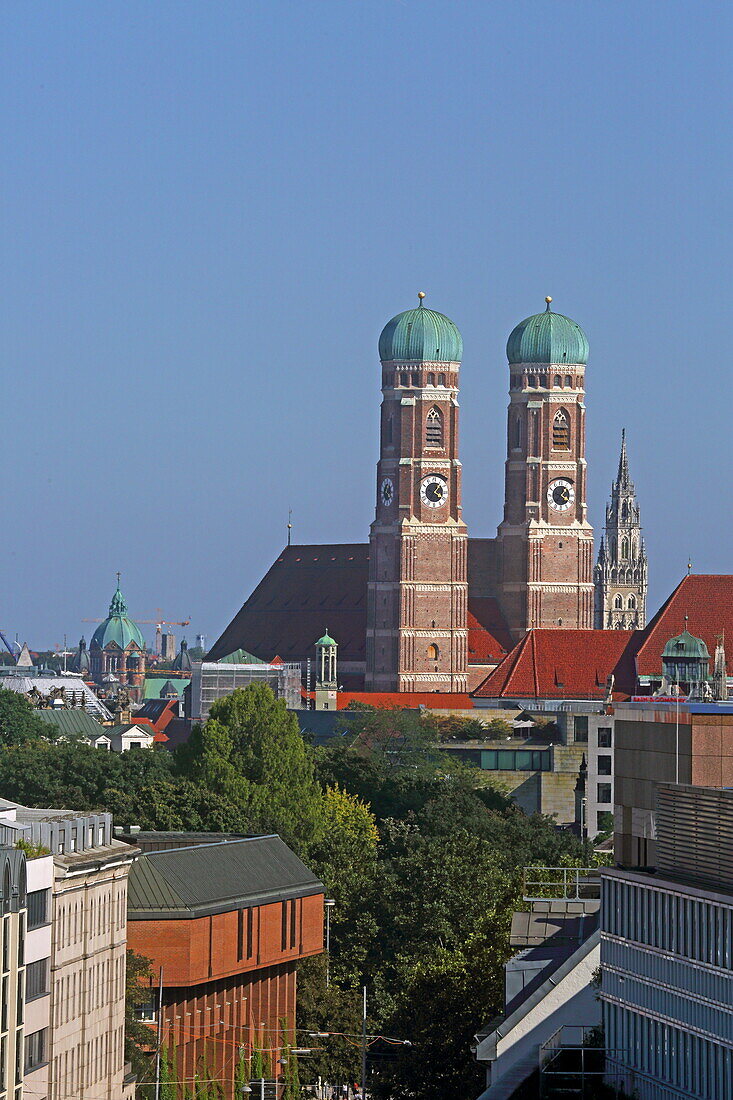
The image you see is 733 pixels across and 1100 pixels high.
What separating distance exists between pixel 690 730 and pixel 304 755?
9446cm

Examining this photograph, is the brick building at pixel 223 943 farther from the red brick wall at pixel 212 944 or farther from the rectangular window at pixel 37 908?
the rectangular window at pixel 37 908

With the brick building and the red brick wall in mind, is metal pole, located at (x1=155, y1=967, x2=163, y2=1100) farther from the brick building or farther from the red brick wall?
the red brick wall

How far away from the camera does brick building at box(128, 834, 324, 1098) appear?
91438mm

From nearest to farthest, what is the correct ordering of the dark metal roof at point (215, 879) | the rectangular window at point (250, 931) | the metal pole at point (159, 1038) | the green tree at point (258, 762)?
the metal pole at point (159, 1038)
the dark metal roof at point (215, 879)
the rectangular window at point (250, 931)
the green tree at point (258, 762)

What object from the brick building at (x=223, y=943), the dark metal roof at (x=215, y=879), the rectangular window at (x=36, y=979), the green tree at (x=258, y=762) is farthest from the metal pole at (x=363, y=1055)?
the green tree at (x=258, y=762)

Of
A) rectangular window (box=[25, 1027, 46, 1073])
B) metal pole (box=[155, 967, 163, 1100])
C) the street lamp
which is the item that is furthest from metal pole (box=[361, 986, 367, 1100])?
rectangular window (box=[25, 1027, 46, 1073])

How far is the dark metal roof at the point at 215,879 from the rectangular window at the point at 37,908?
737 inches

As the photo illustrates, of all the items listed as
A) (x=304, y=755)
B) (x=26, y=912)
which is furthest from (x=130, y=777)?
(x=26, y=912)

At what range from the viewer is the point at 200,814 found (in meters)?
130

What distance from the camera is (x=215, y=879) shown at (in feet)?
322

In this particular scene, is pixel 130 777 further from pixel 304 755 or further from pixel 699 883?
pixel 699 883

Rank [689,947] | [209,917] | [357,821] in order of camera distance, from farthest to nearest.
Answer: [357,821], [209,917], [689,947]

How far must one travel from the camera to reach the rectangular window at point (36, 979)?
6919 cm

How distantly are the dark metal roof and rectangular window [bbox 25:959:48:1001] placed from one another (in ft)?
61.8
